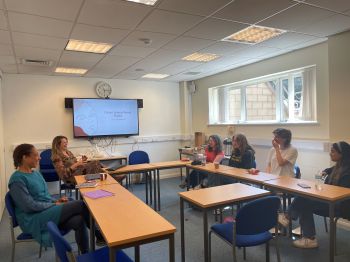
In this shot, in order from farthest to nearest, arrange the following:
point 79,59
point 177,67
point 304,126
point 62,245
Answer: point 177,67, point 79,59, point 304,126, point 62,245

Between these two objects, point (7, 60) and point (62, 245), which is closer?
point (62, 245)

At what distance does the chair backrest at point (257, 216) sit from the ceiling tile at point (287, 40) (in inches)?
95.2

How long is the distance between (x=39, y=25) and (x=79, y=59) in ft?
5.14

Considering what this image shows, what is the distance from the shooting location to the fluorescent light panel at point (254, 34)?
3.35m

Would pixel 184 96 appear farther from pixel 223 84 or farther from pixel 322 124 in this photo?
pixel 322 124

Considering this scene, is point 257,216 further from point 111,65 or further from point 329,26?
point 111,65

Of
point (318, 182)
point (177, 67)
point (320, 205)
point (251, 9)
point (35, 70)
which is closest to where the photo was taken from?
point (251, 9)

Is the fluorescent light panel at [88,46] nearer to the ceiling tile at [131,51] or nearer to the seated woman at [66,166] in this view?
the ceiling tile at [131,51]

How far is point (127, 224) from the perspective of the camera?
1869 mm

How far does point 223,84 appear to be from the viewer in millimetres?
6066

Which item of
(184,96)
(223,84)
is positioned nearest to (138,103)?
(184,96)

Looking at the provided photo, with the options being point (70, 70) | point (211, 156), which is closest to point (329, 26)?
point (211, 156)

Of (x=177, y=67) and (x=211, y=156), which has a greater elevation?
(x=177, y=67)

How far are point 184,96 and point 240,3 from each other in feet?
15.0
